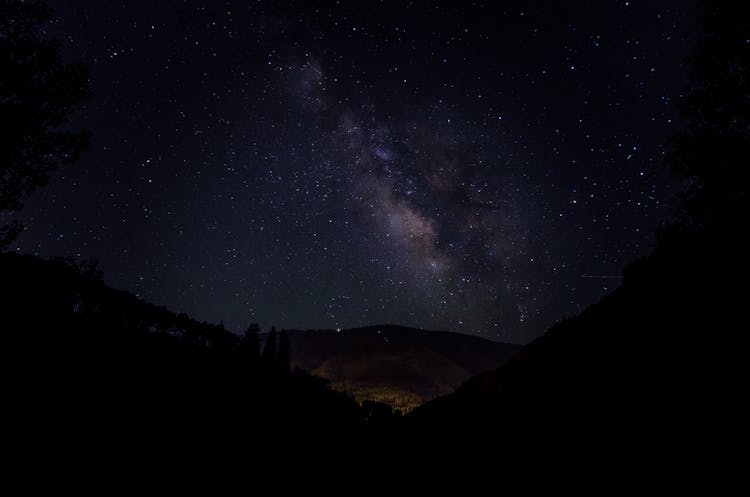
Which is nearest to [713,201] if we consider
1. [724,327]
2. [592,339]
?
[592,339]

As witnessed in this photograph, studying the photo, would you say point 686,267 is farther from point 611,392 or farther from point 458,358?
point 458,358

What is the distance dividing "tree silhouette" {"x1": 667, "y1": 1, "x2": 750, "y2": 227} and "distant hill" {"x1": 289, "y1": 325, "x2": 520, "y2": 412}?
42.4 meters

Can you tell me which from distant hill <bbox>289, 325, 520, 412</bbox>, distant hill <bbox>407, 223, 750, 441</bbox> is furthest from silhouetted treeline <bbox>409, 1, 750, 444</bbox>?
distant hill <bbox>289, 325, 520, 412</bbox>

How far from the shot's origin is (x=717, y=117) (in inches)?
506

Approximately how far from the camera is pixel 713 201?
12.3m

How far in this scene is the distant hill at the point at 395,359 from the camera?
2709 inches

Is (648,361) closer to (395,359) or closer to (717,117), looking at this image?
(717,117)

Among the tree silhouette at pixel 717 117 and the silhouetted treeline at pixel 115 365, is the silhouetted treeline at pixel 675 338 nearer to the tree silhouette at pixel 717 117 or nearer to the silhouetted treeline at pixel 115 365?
the tree silhouette at pixel 717 117

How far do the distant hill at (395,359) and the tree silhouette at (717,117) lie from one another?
139 feet

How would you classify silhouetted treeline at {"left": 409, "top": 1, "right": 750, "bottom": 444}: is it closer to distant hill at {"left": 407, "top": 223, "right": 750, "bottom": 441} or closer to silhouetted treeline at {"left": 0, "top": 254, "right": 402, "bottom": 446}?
distant hill at {"left": 407, "top": 223, "right": 750, "bottom": 441}

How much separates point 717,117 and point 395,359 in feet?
280

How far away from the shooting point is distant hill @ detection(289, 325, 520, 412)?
68812 mm

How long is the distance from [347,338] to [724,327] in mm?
113443

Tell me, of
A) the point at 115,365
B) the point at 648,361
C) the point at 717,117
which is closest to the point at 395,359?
the point at 717,117
